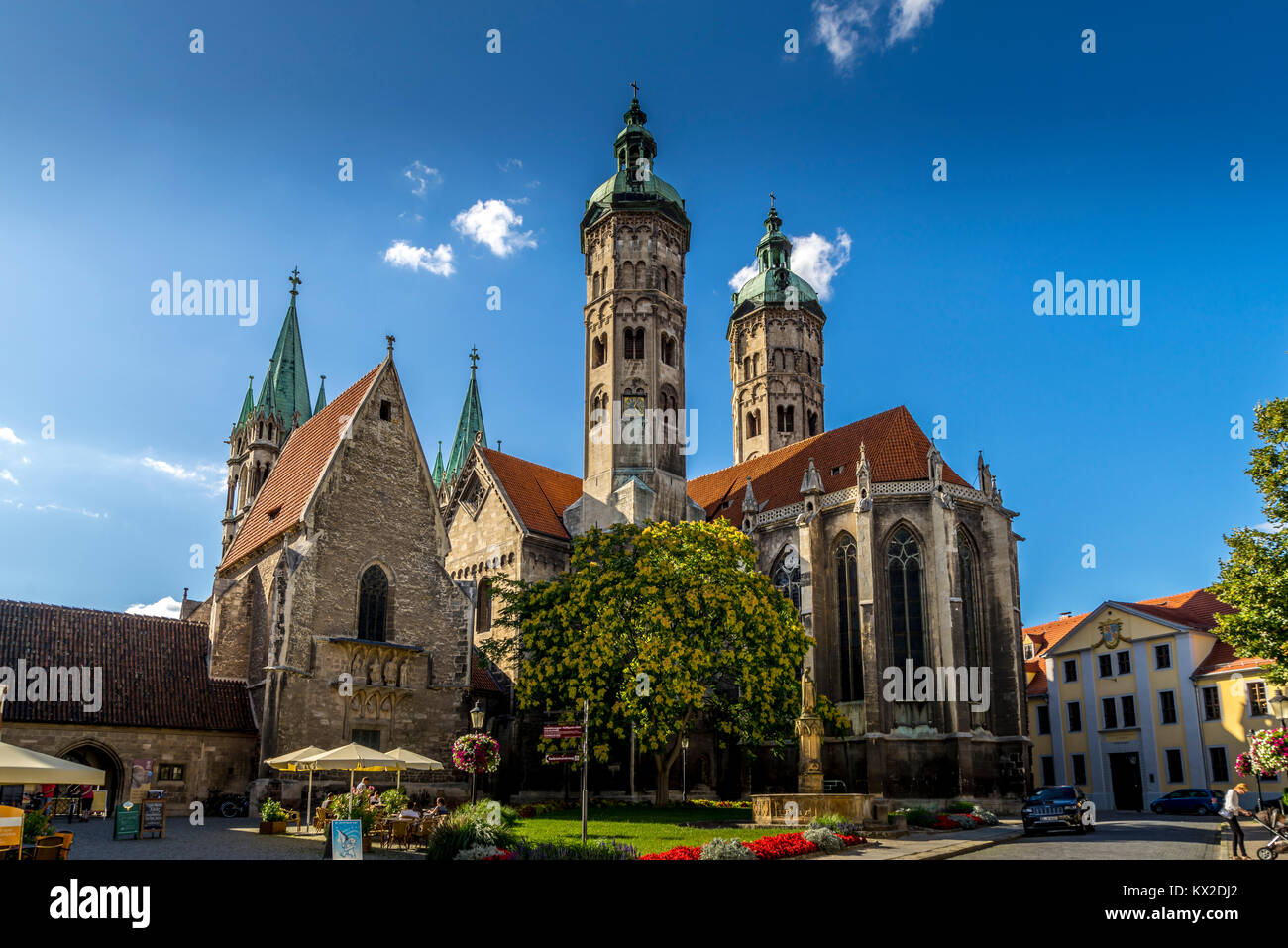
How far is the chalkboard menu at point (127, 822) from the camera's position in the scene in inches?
827

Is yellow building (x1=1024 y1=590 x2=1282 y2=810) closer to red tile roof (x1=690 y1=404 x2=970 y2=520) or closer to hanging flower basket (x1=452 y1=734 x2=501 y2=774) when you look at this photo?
red tile roof (x1=690 y1=404 x2=970 y2=520)

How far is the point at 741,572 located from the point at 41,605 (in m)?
22.2

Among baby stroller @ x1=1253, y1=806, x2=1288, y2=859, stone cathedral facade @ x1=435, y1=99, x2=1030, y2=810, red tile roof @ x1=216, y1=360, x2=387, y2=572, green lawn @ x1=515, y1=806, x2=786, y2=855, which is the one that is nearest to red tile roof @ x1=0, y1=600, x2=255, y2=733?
red tile roof @ x1=216, y1=360, x2=387, y2=572

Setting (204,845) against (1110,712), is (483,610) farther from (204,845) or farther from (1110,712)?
(1110,712)

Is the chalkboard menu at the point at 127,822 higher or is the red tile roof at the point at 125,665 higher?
the red tile roof at the point at 125,665

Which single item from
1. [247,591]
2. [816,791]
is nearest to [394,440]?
[247,591]

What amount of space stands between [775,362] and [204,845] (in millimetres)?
48200

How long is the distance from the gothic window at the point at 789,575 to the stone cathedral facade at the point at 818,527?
87 mm

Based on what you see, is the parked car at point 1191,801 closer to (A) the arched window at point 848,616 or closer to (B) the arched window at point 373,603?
(A) the arched window at point 848,616

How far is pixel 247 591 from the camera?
33.0 metres

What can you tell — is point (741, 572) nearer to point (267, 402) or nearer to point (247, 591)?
point (247, 591)

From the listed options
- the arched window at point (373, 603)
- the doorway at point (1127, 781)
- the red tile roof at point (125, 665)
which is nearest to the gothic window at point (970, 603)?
the doorway at point (1127, 781)

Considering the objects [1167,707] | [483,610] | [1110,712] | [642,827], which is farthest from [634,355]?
[1167,707]

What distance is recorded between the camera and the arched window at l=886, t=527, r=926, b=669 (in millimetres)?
38250
